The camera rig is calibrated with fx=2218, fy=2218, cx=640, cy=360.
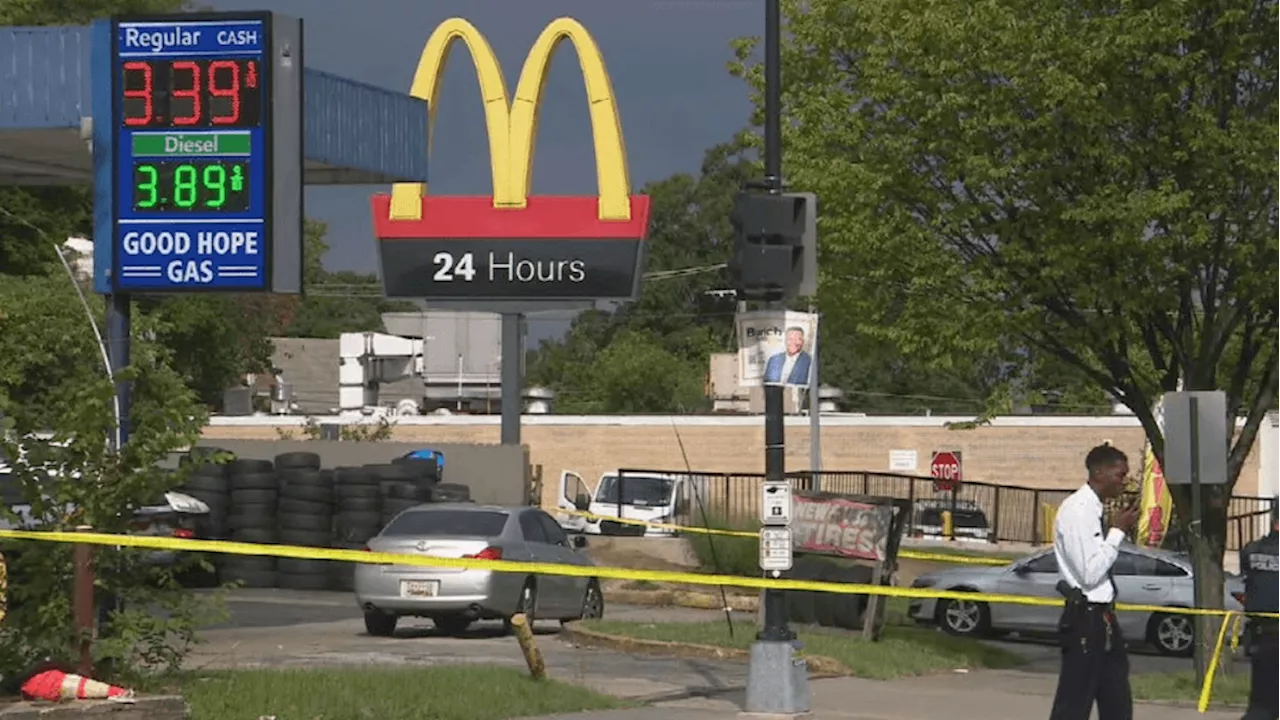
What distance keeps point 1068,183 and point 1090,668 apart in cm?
1228

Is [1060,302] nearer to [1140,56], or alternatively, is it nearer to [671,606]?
[1140,56]

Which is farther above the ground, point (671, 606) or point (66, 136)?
point (66, 136)

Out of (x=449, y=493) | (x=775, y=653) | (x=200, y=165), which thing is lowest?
(x=775, y=653)

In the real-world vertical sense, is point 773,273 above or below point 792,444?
above

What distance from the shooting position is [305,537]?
3219 centimetres

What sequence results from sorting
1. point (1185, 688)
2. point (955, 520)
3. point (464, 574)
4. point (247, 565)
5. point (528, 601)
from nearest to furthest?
1. point (1185, 688)
2. point (464, 574)
3. point (528, 601)
4. point (247, 565)
5. point (955, 520)

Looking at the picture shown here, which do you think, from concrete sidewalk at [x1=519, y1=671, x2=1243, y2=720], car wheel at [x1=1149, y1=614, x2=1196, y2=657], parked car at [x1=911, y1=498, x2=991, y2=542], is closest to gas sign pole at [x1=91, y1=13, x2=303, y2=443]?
concrete sidewalk at [x1=519, y1=671, x2=1243, y2=720]

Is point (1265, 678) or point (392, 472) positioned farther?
point (392, 472)

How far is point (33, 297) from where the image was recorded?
4456cm

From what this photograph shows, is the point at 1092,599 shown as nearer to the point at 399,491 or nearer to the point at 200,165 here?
the point at 200,165

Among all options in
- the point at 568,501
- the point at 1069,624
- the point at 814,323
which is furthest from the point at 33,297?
the point at 1069,624

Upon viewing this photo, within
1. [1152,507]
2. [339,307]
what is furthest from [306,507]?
[339,307]

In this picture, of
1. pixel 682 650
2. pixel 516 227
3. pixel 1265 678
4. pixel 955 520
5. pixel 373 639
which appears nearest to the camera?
pixel 1265 678

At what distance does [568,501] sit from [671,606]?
68.0ft
